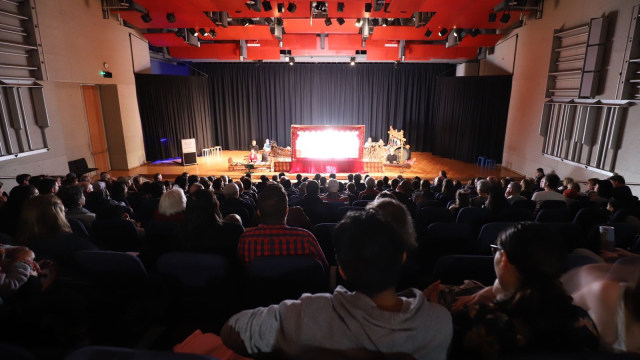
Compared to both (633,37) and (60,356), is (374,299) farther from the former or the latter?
(633,37)

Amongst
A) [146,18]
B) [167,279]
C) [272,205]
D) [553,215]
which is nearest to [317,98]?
[146,18]

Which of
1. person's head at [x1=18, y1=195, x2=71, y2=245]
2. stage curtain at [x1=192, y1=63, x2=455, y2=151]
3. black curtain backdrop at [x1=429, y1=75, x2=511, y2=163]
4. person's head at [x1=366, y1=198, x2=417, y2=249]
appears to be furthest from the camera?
stage curtain at [x1=192, y1=63, x2=455, y2=151]

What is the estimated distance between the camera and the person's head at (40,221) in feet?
8.55

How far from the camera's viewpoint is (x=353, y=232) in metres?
1.12

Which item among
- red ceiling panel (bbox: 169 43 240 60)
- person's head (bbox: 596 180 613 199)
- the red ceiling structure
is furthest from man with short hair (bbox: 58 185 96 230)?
red ceiling panel (bbox: 169 43 240 60)

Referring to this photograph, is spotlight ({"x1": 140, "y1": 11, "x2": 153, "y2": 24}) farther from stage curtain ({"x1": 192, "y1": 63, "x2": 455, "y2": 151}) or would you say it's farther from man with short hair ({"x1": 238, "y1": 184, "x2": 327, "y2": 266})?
man with short hair ({"x1": 238, "y1": 184, "x2": 327, "y2": 266})

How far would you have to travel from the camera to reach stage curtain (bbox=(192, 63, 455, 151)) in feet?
53.9

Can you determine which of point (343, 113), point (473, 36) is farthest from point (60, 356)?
point (343, 113)

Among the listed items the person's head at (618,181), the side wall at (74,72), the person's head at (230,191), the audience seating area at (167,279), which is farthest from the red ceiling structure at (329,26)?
the audience seating area at (167,279)

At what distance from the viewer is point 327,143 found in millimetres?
12000

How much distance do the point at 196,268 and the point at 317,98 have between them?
15.8 metres

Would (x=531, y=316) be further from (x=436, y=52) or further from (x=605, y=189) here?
(x=436, y=52)

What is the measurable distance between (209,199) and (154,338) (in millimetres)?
991

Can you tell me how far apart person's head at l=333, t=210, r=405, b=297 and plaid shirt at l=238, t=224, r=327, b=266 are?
1167mm
